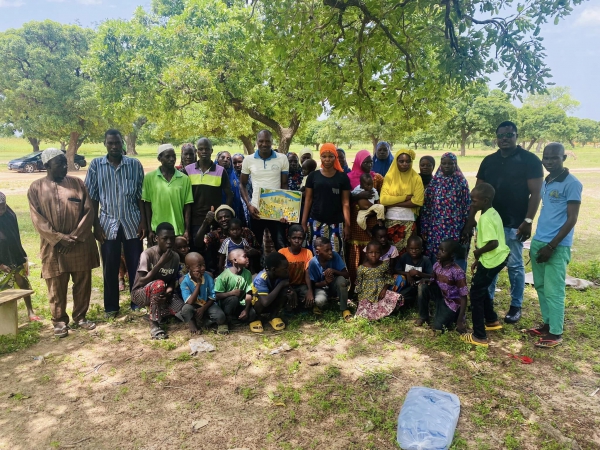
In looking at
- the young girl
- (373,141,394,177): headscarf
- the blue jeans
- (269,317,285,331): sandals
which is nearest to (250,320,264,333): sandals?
(269,317,285,331): sandals

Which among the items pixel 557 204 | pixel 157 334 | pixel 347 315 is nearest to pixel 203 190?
pixel 157 334

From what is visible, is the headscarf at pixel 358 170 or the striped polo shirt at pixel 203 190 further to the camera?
the headscarf at pixel 358 170

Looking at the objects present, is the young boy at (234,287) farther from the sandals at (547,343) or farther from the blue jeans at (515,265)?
the sandals at (547,343)

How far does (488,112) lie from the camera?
3950 centimetres

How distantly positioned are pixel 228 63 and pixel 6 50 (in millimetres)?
22074

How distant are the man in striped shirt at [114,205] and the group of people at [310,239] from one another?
0.02 meters

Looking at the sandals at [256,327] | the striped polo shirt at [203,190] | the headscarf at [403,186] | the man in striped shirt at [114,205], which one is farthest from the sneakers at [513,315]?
the man in striped shirt at [114,205]

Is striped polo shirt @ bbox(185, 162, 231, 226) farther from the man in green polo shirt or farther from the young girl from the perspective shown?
the young girl

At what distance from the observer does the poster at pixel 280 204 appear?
5.17 m

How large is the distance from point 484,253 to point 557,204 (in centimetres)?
86

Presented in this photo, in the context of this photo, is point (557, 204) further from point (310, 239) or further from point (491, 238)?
point (310, 239)

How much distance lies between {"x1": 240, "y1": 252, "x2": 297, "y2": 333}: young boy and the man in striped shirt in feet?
5.46

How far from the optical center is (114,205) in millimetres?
4766

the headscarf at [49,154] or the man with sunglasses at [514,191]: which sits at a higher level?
the headscarf at [49,154]
